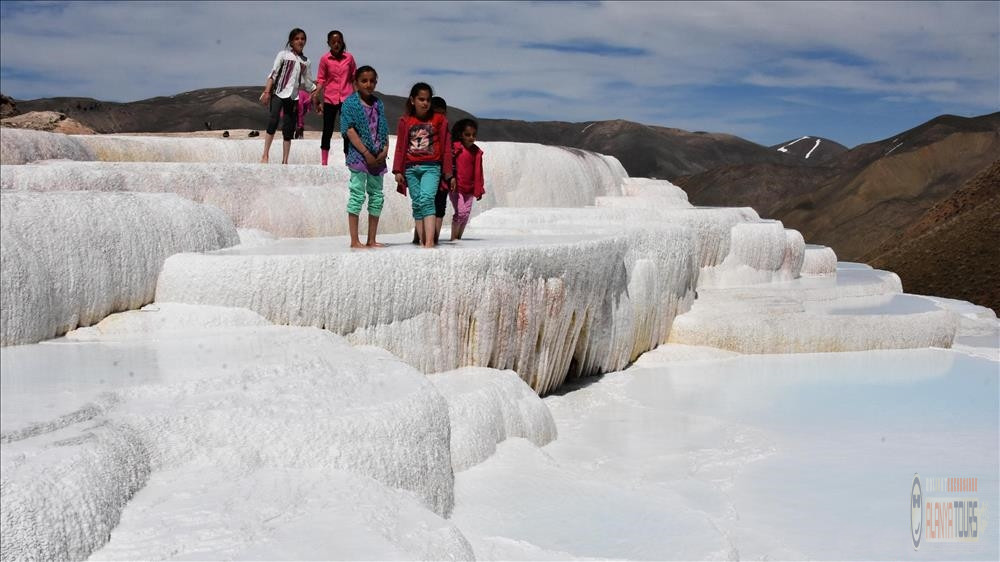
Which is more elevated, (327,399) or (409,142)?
(409,142)

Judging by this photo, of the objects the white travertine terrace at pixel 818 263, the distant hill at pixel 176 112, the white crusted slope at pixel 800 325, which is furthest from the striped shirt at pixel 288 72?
the distant hill at pixel 176 112

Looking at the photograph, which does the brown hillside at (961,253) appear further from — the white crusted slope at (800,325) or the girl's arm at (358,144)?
the girl's arm at (358,144)

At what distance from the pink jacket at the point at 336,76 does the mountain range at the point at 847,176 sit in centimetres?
1298

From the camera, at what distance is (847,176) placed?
44688 millimetres

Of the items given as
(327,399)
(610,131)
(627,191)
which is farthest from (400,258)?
(610,131)

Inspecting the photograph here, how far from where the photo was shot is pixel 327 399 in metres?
4.35

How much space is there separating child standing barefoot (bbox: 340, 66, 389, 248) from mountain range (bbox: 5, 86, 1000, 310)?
14793 mm

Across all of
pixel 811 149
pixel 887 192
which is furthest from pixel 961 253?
pixel 811 149

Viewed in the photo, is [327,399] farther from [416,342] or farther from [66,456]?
[416,342]

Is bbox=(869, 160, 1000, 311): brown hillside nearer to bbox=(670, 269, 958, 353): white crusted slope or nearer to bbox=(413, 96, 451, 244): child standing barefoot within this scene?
bbox=(670, 269, 958, 353): white crusted slope

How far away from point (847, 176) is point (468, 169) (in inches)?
1596

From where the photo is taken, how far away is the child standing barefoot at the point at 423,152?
6523 millimetres

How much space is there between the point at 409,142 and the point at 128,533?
149 inches

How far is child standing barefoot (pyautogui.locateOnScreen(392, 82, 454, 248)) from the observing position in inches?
257
